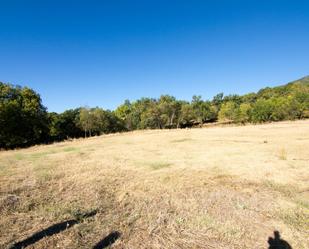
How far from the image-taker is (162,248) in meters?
3.76

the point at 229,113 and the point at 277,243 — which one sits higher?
the point at 229,113

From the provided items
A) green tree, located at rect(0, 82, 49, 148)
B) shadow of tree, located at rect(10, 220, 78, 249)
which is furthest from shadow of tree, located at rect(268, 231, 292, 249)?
green tree, located at rect(0, 82, 49, 148)

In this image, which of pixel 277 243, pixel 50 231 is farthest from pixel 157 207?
pixel 277 243

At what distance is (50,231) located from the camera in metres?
4.30

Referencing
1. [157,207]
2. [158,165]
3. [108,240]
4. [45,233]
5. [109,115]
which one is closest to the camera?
[108,240]

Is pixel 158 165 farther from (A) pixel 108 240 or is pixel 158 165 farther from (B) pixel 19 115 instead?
(B) pixel 19 115

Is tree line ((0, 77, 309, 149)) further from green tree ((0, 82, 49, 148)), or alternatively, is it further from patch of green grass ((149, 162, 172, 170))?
patch of green grass ((149, 162, 172, 170))

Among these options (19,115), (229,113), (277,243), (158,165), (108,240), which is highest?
(229,113)

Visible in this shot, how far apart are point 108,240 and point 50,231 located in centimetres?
135

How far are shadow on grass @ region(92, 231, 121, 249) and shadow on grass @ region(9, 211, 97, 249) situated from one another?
1.03m

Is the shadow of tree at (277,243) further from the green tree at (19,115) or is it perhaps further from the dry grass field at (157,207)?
the green tree at (19,115)

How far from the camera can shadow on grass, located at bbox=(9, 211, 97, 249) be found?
152 inches

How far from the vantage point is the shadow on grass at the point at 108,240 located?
379 cm

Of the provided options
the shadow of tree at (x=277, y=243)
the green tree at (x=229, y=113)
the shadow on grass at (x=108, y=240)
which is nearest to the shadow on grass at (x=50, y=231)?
the shadow on grass at (x=108, y=240)
